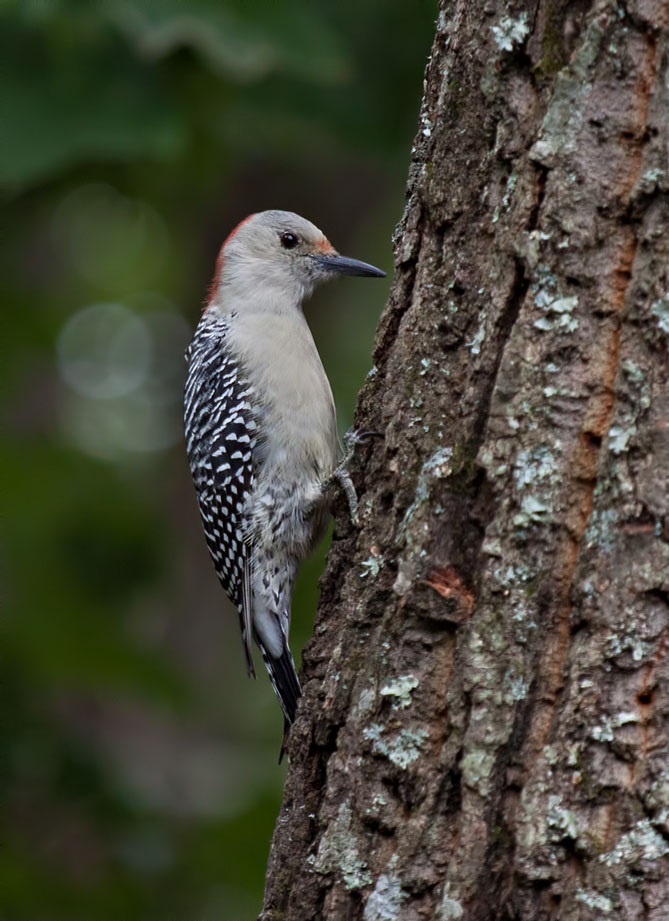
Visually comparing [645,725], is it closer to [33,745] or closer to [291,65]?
[291,65]

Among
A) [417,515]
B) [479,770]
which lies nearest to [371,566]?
[417,515]

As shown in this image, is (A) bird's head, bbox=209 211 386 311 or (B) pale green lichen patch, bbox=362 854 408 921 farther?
(A) bird's head, bbox=209 211 386 311

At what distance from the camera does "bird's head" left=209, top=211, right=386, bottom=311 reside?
510 centimetres

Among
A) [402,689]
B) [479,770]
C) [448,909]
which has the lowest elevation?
[448,909]

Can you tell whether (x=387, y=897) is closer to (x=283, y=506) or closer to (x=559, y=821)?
(x=559, y=821)

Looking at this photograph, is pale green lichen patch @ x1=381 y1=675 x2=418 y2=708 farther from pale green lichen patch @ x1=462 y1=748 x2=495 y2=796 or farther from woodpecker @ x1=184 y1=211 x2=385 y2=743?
woodpecker @ x1=184 y1=211 x2=385 y2=743

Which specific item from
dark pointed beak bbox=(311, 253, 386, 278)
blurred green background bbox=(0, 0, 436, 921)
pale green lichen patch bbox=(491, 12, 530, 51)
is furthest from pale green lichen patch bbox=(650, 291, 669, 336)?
dark pointed beak bbox=(311, 253, 386, 278)

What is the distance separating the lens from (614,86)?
2.09 m

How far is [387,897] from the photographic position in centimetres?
214

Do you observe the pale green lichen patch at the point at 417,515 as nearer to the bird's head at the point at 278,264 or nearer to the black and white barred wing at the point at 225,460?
the black and white barred wing at the point at 225,460

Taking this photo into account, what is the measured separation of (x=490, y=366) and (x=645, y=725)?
0.79 m

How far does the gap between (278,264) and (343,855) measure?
11.5ft

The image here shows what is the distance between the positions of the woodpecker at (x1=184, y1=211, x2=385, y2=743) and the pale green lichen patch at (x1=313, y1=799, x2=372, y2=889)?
77.4 inches

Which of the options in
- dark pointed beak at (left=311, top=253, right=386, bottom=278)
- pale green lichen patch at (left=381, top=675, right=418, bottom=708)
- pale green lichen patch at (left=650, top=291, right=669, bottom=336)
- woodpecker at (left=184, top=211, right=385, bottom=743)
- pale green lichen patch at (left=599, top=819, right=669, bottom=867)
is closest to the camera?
pale green lichen patch at (left=599, top=819, right=669, bottom=867)
